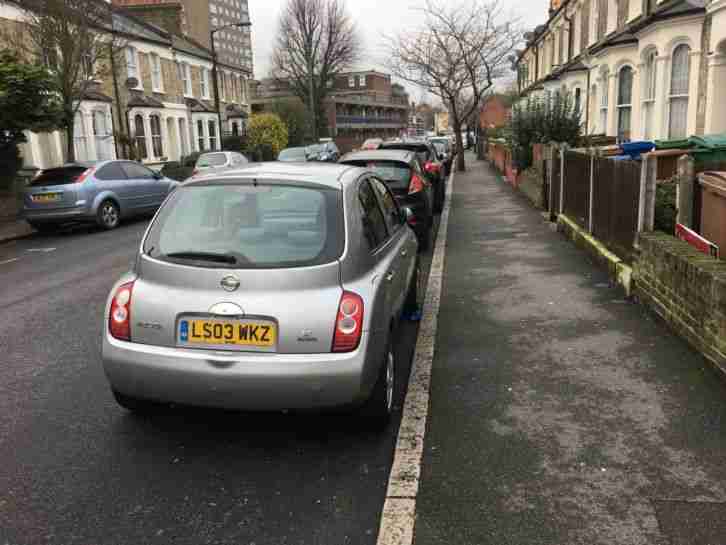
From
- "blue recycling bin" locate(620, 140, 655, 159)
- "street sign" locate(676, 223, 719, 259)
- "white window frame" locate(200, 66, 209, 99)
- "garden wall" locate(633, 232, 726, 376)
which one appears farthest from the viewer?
"white window frame" locate(200, 66, 209, 99)

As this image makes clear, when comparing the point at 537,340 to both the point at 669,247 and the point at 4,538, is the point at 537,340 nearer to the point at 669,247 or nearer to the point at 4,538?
the point at 669,247

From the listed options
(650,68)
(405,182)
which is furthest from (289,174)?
(650,68)

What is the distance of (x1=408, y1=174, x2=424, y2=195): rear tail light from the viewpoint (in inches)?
388

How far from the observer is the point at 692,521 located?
292 centimetres

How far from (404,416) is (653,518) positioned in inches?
63.4

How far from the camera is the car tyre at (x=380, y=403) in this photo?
372 centimetres

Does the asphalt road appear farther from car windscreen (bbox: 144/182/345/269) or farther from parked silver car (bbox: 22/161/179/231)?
parked silver car (bbox: 22/161/179/231)

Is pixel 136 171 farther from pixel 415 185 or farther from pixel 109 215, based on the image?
pixel 415 185

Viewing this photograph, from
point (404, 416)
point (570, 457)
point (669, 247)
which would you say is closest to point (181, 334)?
point (404, 416)

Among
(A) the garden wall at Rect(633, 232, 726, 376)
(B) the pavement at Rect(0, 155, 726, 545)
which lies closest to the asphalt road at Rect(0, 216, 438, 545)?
(B) the pavement at Rect(0, 155, 726, 545)

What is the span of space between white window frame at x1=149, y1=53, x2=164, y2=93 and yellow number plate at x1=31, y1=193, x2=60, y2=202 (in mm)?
19037

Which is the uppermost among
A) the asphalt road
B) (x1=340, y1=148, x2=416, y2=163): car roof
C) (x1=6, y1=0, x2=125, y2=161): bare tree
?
(x1=6, y1=0, x2=125, y2=161): bare tree

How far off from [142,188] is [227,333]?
506 inches

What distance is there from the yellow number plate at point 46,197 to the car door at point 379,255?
413 inches
